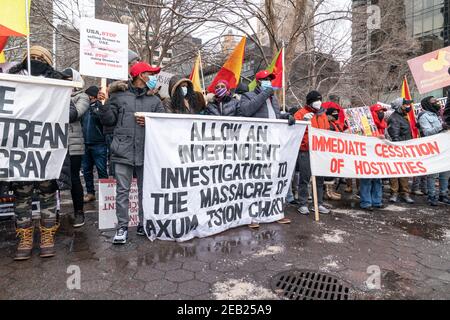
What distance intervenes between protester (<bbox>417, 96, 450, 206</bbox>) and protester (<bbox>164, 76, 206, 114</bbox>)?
4.82 m

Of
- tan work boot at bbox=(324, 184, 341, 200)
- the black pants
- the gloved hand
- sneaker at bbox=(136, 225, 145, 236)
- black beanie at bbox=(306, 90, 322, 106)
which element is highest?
black beanie at bbox=(306, 90, 322, 106)

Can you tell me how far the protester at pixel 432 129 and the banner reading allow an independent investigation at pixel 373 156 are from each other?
0.53 metres

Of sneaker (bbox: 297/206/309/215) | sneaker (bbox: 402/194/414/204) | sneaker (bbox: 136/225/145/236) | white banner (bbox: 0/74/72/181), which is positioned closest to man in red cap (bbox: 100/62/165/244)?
sneaker (bbox: 136/225/145/236)

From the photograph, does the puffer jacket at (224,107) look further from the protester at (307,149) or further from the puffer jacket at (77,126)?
the puffer jacket at (77,126)

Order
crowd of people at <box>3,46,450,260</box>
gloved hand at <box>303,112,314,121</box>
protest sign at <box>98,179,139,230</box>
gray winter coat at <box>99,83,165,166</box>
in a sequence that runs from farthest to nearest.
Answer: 1. gloved hand at <box>303,112,314,121</box>
2. protest sign at <box>98,179,139,230</box>
3. gray winter coat at <box>99,83,165,166</box>
4. crowd of people at <box>3,46,450,260</box>

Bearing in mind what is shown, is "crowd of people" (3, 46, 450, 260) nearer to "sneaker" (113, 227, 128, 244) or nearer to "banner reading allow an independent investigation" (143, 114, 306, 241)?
"sneaker" (113, 227, 128, 244)

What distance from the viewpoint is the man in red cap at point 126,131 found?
3.95 meters

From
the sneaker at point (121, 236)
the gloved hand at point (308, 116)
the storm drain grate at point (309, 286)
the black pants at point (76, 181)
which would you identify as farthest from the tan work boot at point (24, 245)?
the gloved hand at point (308, 116)

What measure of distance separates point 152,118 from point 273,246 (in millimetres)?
2041

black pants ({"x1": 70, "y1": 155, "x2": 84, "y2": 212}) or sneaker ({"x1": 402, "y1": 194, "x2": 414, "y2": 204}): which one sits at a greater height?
black pants ({"x1": 70, "y1": 155, "x2": 84, "y2": 212})

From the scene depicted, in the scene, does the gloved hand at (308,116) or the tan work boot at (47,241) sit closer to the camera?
the tan work boot at (47,241)

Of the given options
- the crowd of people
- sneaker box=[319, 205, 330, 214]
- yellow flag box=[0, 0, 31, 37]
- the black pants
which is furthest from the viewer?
sneaker box=[319, 205, 330, 214]

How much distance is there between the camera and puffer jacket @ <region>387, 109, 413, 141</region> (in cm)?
684
